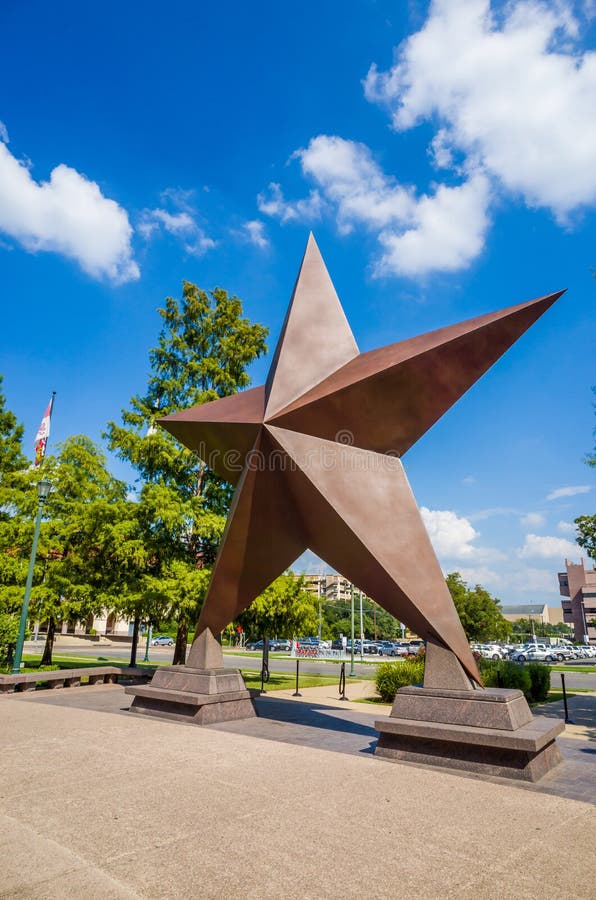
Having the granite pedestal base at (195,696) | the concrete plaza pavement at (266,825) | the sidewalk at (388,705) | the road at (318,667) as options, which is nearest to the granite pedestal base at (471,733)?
the concrete plaza pavement at (266,825)

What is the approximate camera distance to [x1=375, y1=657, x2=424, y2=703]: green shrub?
50.1ft

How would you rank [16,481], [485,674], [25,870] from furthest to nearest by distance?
[16,481]
[485,674]
[25,870]

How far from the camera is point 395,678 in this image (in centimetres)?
1538

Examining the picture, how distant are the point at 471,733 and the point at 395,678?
8.94 m

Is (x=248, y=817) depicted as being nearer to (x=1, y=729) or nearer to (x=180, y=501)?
(x=1, y=729)

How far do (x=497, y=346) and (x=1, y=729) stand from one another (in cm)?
1007

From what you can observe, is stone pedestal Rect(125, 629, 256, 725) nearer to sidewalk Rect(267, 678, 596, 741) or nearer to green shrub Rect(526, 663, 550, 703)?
sidewalk Rect(267, 678, 596, 741)

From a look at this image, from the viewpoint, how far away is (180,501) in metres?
17.4

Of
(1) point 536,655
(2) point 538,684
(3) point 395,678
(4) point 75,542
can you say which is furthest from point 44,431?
(1) point 536,655

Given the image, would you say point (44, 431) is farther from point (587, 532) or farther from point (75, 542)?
point (587, 532)

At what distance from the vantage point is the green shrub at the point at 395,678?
15.3m

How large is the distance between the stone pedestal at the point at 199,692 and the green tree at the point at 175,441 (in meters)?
4.94

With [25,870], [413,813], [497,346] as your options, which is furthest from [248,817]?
[497,346]

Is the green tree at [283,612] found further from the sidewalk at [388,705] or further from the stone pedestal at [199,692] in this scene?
the stone pedestal at [199,692]
